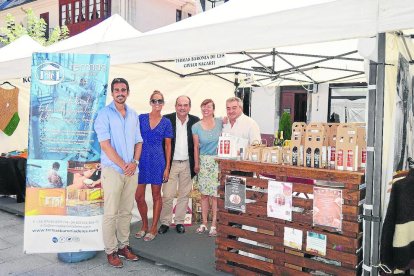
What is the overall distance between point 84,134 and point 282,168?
82.5 inches

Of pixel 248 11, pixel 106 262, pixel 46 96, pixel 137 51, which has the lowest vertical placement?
pixel 106 262

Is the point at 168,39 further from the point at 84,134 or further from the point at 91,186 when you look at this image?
the point at 91,186

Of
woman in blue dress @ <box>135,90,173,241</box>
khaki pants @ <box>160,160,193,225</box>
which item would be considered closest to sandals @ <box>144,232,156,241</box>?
woman in blue dress @ <box>135,90,173,241</box>

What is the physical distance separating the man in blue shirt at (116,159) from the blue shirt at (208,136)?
98 cm

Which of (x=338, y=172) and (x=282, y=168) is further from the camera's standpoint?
(x=282, y=168)

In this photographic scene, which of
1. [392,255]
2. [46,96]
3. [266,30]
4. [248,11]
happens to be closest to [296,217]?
[392,255]

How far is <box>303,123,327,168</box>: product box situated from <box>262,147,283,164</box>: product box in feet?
0.85

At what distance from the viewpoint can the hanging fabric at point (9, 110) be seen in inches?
284

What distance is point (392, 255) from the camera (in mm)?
2793

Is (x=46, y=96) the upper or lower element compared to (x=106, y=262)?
upper

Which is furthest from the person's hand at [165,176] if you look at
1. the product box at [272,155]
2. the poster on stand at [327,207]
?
the poster on stand at [327,207]

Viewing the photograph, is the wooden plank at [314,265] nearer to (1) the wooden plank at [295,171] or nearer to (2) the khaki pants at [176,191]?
(1) the wooden plank at [295,171]

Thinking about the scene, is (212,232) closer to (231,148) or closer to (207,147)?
(207,147)

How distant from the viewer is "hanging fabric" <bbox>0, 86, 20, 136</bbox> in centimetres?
722
